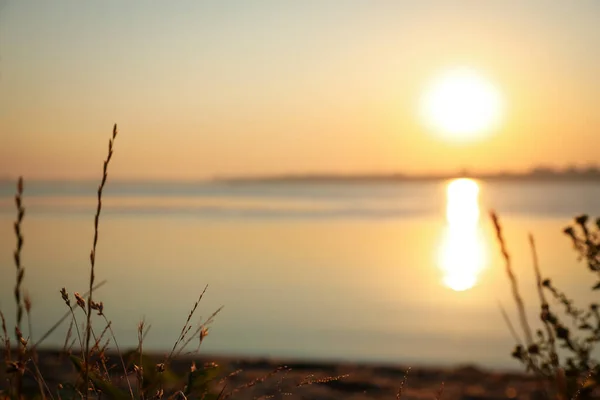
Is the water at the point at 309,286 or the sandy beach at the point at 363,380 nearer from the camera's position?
the sandy beach at the point at 363,380

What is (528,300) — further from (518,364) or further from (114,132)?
(114,132)

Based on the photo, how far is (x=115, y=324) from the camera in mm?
9570

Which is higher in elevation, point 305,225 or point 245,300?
point 305,225

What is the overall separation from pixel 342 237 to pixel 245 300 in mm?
9697

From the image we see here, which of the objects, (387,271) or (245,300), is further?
(387,271)

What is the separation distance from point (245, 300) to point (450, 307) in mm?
3036

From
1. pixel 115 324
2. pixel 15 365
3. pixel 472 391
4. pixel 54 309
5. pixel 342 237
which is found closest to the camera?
pixel 15 365

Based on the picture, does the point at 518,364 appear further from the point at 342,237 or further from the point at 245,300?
the point at 342,237

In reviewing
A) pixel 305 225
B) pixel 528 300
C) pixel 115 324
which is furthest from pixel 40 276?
pixel 305 225

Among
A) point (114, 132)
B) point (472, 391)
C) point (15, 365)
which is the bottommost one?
point (472, 391)

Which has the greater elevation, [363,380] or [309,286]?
[309,286]

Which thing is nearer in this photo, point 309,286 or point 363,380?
point 363,380

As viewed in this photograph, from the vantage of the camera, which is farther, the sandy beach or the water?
the water

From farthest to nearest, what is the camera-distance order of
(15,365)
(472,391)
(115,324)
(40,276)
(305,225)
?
(305,225) < (40,276) < (115,324) < (472,391) < (15,365)
